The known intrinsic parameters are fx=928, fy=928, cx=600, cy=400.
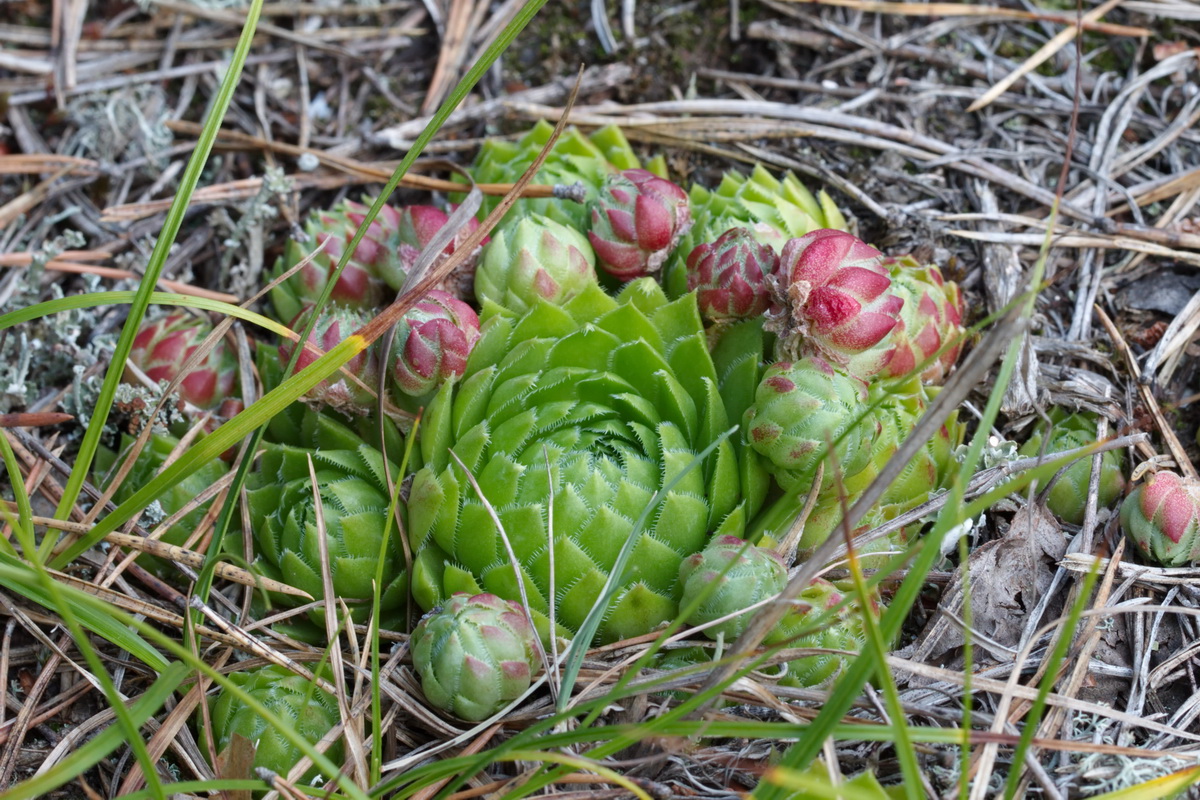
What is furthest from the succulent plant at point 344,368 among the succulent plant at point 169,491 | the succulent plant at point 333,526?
the succulent plant at point 169,491

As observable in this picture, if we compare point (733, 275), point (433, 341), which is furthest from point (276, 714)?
point (733, 275)

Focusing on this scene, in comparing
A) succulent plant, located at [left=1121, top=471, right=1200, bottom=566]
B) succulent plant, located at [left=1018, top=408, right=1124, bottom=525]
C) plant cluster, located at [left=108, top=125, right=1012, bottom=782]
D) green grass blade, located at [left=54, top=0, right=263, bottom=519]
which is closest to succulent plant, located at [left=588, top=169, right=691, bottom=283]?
plant cluster, located at [left=108, top=125, right=1012, bottom=782]

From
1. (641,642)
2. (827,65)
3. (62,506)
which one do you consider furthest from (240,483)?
(827,65)

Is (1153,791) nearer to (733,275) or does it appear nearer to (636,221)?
(733,275)

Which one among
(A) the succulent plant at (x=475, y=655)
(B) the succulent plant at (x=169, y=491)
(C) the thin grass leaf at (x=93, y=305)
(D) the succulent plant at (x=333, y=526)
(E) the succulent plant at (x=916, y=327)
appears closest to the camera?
(A) the succulent plant at (x=475, y=655)

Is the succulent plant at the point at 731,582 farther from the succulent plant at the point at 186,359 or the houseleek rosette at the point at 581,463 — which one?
the succulent plant at the point at 186,359

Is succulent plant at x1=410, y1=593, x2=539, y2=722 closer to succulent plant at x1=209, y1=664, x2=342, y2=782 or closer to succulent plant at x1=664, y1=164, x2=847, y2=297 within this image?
succulent plant at x1=209, y1=664, x2=342, y2=782
